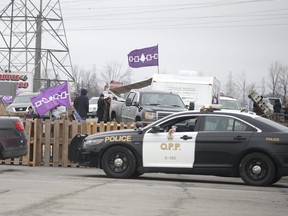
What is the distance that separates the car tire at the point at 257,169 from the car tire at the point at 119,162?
2.41 meters

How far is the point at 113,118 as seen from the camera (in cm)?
2367

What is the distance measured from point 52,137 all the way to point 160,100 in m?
4.61

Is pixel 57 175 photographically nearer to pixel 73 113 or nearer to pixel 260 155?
pixel 260 155

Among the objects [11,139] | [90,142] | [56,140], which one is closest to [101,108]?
[56,140]

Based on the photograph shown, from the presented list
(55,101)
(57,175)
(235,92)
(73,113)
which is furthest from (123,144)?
(235,92)

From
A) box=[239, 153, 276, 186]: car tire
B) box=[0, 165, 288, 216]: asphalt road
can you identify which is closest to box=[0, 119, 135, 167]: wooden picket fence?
box=[0, 165, 288, 216]: asphalt road

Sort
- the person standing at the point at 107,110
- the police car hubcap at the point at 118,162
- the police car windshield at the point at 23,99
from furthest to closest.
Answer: the police car windshield at the point at 23,99 → the person standing at the point at 107,110 → the police car hubcap at the point at 118,162

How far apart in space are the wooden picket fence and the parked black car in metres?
1.66

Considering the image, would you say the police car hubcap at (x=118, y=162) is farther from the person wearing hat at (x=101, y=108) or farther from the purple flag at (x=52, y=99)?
the person wearing hat at (x=101, y=108)

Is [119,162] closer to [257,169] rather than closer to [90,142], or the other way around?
[90,142]

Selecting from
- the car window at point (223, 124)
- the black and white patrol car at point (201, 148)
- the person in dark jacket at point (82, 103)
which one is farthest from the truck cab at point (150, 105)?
the car window at point (223, 124)

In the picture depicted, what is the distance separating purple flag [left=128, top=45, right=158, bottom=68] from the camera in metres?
27.9

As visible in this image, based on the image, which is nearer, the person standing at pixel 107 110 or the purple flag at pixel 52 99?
the purple flag at pixel 52 99

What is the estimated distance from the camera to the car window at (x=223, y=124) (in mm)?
12578
